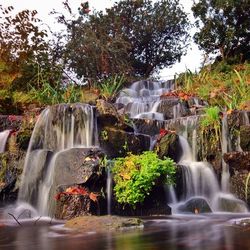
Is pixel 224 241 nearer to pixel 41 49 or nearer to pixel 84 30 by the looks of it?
pixel 41 49

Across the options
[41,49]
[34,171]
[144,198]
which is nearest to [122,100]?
[41,49]

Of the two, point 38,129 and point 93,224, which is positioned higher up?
point 38,129

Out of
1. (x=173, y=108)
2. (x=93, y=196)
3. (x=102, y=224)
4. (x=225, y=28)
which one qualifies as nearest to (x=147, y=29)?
(x=225, y=28)

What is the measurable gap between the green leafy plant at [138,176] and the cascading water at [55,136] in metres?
1.50

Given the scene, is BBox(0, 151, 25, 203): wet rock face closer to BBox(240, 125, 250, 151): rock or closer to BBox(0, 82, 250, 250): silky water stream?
BBox(0, 82, 250, 250): silky water stream

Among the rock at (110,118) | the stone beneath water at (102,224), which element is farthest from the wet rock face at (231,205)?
the rock at (110,118)

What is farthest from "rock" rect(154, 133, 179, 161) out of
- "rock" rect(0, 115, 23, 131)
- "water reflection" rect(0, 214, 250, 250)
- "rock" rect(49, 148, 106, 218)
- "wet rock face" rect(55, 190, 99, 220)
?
"rock" rect(0, 115, 23, 131)

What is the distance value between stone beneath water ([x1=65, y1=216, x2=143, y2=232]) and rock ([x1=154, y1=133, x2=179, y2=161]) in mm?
3005

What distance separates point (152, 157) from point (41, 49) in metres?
10.1

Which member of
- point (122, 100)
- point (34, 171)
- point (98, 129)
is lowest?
point (34, 171)

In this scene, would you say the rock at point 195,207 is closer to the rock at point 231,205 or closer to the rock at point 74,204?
the rock at point 231,205

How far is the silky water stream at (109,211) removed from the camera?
4.69 meters

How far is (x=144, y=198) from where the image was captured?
7.41 meters

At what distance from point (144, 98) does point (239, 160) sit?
7244 mm
